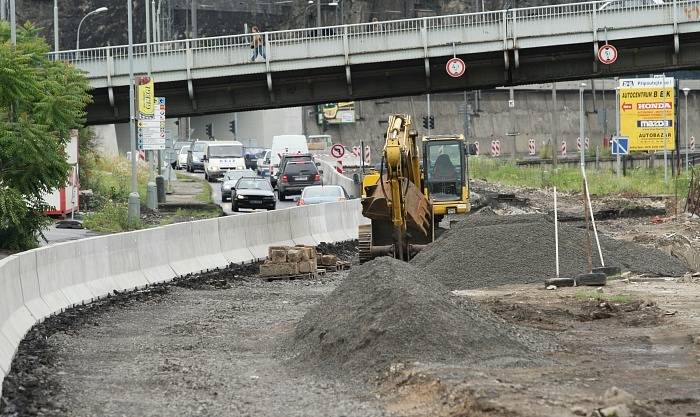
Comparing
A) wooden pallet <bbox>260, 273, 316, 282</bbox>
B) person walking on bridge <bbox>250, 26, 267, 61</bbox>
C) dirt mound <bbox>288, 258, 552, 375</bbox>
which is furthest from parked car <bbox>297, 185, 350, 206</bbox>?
dirt mound <bbox>288, 258, 552, 375</bbox>

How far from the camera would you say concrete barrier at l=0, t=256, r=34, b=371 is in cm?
1645

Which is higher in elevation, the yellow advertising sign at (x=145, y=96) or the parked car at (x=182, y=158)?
the yellow advertising sign at (x=145, y=96)

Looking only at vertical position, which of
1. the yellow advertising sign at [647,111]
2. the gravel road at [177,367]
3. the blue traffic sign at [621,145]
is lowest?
the gravel road at [177,367]

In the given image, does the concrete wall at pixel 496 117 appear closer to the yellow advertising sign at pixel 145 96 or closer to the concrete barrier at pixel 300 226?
the yellow advertising sign at pixel 145 96

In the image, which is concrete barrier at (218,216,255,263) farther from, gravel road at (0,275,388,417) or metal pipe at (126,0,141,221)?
metal pipe at (126,0,141,221)

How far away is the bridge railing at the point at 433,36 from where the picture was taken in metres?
48.0

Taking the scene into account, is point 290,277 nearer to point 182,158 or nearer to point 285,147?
point 285,147

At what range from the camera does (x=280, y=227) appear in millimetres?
36000

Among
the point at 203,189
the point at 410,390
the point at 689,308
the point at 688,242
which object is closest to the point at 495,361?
the point at 410,390

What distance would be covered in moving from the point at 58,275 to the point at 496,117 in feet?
337

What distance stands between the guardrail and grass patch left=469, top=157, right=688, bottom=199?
30.3 m

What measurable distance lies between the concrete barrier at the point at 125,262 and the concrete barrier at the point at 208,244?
11.7 ft

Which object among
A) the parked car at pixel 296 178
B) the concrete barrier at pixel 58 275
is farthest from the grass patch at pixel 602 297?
the parked car at pixel 296 178

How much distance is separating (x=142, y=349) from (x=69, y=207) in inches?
1156
